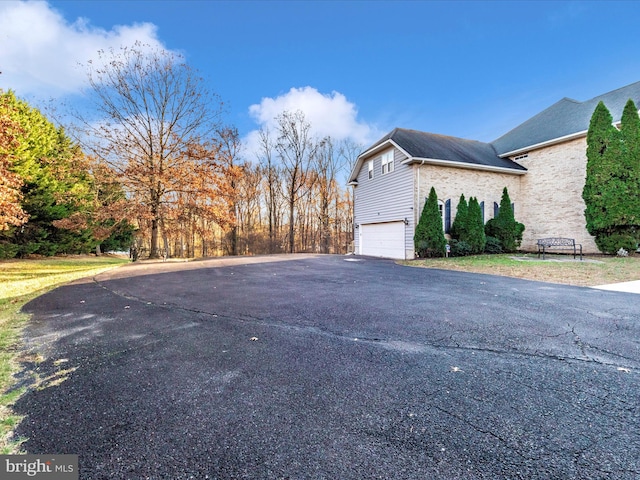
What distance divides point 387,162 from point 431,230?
4.81 meters

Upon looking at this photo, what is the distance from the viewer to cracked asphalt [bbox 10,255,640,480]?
150cm

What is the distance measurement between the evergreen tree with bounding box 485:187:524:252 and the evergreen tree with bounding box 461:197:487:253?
55.5 inches

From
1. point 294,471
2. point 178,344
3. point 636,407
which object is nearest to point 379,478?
point 294,471

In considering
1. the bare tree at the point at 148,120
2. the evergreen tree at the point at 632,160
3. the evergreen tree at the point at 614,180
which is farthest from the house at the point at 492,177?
the bare tree at the point at 148,120

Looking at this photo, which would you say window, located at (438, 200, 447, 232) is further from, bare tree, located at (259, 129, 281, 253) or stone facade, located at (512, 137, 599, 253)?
bare tree, located at (259, 129, 281, 253)

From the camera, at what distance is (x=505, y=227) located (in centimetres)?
1484

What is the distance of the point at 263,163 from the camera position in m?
26.9

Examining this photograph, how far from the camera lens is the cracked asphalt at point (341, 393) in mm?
1501

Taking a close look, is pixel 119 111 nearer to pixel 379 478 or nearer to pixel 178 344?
pixel 178 344

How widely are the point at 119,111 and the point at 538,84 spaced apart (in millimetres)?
24342

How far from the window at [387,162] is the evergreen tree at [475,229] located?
14.2 feet

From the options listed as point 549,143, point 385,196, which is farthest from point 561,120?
point 385,196

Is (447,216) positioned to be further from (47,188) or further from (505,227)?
(47,188)

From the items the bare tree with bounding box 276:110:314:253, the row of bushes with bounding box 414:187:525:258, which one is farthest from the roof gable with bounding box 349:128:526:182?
the bare tree with bounding box 276:110:314:253
